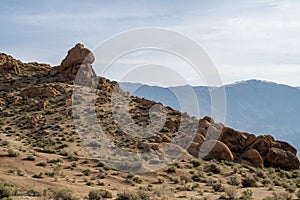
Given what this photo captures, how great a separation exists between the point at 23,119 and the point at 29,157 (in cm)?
2136

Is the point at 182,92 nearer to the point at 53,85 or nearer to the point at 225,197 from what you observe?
the point at 225,197

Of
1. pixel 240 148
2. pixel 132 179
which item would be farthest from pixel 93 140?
pixel 240 148

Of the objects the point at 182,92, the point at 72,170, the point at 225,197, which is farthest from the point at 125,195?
the point at 182,92

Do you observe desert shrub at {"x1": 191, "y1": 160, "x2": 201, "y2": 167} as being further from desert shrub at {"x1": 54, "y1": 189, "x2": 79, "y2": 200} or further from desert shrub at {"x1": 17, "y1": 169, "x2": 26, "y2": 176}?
desert shrub at {"x1": 54, "y1": 189, "x2": 79, "y2": 200}

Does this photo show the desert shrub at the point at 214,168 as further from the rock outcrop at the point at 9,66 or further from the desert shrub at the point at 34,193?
the rock outcrop at the point at 9,66

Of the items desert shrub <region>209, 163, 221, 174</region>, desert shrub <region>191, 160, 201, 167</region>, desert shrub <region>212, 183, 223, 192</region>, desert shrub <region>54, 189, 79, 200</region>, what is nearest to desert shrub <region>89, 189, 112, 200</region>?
desert shrub <region>54, 189, 79, 200</region>

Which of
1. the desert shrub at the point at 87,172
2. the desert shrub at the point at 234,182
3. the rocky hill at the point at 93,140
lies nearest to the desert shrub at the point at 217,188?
the rocky hill at the point at 93,140

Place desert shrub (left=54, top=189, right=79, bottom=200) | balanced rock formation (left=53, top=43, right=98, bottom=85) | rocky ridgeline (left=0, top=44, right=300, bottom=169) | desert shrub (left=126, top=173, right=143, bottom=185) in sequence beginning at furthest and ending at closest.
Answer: balanced rock formation (left=53, top=43, right=98, bottom=85) → rocky ridgeline (left=0, top=44, right=300, bottom=169) → desert shrub (left=126, top=173, right=143, bottom=185) → desert shrub (left=54, top=189, right=79, bottom=200)

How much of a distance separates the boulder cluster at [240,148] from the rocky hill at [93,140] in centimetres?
12

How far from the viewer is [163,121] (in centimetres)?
5275

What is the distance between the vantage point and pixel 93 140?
4275 cm

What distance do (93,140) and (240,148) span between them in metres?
19.4

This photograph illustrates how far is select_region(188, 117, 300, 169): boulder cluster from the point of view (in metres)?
42.4

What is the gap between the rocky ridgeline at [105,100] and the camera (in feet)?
142
